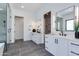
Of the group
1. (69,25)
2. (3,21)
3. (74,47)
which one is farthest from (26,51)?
(74,47)

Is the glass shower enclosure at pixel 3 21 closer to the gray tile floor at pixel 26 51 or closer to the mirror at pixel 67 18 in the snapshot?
the gray tile floor at pixel 26 51

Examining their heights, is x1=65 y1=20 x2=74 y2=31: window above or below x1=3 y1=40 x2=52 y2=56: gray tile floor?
above

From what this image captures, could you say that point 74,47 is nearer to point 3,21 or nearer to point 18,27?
point 3,21

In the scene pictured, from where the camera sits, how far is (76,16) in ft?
10.7

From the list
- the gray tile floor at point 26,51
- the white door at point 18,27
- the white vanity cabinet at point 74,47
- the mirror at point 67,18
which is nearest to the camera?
the white vanity cabinet at point 74,47

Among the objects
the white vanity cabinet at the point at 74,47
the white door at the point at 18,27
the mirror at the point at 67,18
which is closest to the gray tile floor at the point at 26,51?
the mirror at the point at 67,18

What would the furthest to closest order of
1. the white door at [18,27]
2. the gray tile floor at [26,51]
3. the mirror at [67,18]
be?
1. the white door at [18,27]
2. the gray tile floor at [26,51]
3. the mirror at [67,18]

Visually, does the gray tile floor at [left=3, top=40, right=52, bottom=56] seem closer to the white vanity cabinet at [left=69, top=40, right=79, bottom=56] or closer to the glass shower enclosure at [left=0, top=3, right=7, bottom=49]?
the glass shower enclosure at [left=0, top=3, right=7, bottom=49]

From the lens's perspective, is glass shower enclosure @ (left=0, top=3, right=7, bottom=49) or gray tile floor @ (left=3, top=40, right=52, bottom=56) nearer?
gray tile floor @ (left=3, top=40, right=52, bottom=56)


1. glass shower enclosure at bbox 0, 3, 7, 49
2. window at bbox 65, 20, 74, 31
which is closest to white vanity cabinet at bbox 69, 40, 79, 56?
window at bbox 65, 20, 74, 31

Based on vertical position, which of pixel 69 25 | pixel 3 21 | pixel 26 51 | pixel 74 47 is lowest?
pixel 26 51

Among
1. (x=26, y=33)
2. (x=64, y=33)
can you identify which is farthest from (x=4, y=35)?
(x=26, y=33)

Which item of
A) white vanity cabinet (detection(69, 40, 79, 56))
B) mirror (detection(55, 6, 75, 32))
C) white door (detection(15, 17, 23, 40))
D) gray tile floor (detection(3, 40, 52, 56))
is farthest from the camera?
white door (detection(15, 17, 23, 40))

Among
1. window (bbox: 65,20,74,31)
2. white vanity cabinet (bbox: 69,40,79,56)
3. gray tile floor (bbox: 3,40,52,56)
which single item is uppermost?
window (bbox: 65,20,74,31)
